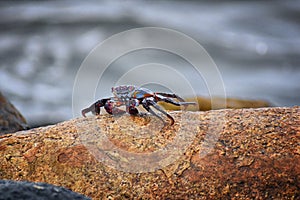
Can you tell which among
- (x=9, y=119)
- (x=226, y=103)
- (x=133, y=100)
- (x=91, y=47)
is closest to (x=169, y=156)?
(x=133, y=100)

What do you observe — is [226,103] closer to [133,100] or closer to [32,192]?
[133,100]

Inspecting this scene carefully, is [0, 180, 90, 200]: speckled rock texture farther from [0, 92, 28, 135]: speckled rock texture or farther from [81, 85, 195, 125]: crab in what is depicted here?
[0, 92, 28, 135]: speckled rock texture

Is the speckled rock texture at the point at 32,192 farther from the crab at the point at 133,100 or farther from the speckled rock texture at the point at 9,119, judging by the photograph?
the speckled rock texture at the point at 9,119

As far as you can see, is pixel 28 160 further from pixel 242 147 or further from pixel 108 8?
pixel 108 8

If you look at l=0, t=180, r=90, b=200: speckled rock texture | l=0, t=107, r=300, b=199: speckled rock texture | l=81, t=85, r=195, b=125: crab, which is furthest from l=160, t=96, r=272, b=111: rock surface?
l=0, t=180, r=90, b=200: speckled rock texture

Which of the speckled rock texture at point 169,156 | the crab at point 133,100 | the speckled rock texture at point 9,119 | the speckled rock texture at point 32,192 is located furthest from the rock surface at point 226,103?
the speckled rock texture at point 32,192

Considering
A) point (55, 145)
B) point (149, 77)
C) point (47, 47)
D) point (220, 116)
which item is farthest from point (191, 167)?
point (47, 47)

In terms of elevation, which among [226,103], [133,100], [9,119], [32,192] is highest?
[226,103]
